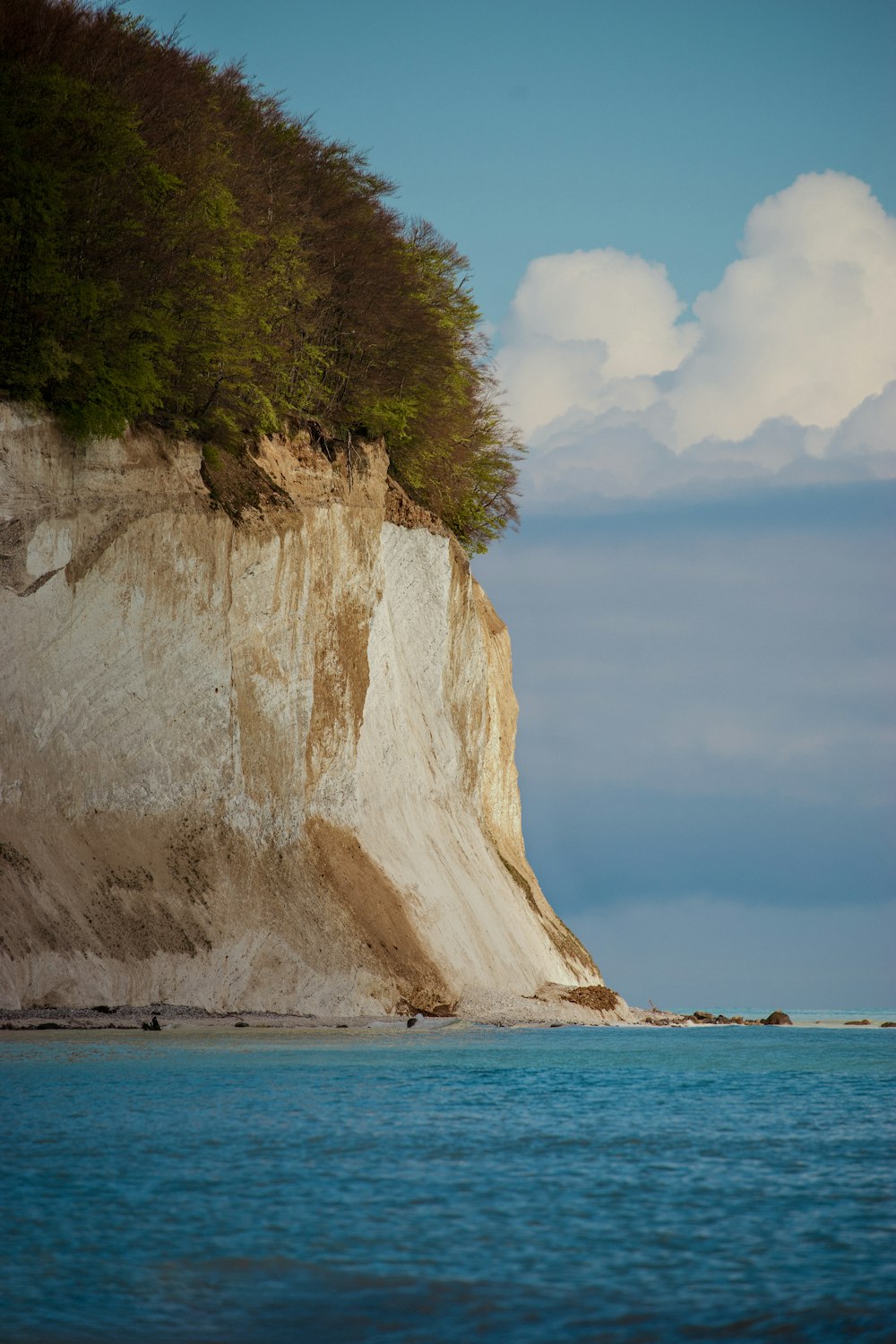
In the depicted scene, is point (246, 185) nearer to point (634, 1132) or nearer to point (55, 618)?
point (55, 618)

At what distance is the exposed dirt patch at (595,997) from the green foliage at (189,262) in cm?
1921

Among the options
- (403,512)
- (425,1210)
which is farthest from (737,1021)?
(425,1210)

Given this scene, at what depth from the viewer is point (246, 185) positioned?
133 ft

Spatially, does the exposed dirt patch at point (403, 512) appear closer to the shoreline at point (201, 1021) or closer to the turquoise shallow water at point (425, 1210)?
the shoreline at point (201, 1021)

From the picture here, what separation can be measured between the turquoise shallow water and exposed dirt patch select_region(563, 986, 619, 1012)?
26.9 metres

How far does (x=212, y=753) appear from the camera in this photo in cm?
3697

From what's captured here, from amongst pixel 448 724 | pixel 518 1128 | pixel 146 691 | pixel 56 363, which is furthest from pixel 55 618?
pixel 518 1128

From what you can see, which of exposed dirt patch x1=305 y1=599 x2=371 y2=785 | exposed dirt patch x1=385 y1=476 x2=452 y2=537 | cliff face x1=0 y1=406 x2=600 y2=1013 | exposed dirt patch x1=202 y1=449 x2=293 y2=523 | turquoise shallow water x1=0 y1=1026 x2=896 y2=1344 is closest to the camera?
turquoise shallow water x1=0 y1=1026 x2=896 y2=1344

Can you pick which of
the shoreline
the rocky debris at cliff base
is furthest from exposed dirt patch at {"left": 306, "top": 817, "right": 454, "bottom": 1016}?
the rocky debris at cliff base

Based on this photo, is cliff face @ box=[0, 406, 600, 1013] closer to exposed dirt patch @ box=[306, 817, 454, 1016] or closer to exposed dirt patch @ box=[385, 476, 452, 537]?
exposed dirt patch @ box=[306, 817, 454, 1016]

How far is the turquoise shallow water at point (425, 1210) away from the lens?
796 centimetres

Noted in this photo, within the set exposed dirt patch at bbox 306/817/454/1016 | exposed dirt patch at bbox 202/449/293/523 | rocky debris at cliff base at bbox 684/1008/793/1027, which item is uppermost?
exposed dirt patch at bbox 202/449/293/523

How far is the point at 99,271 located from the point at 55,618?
8887 millimetres

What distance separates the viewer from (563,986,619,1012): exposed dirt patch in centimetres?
4924
